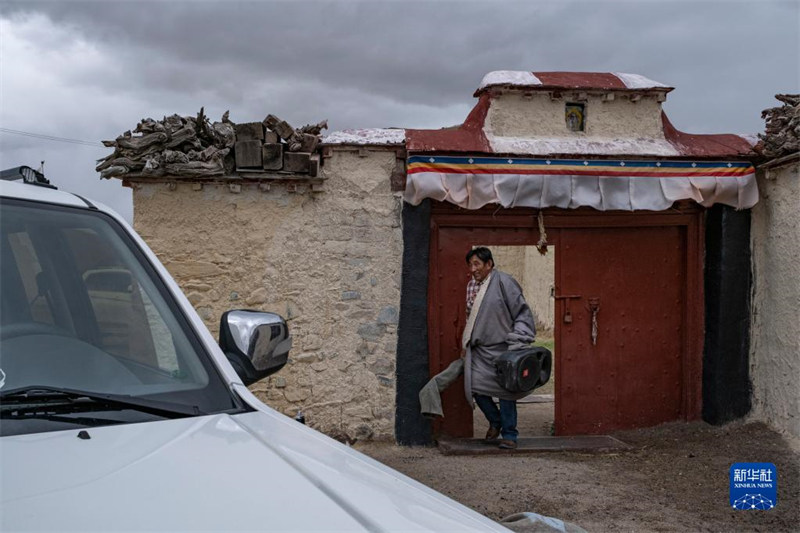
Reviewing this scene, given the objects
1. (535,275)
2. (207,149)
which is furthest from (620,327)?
(535,275)

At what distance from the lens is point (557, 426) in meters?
7.65

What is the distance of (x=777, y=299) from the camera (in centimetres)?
726

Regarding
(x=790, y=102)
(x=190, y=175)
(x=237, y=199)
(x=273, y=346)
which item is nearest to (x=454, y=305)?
(x=237, y=199)

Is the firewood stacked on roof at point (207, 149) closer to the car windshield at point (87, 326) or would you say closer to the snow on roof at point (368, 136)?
the snow on roof at point (368, 136)

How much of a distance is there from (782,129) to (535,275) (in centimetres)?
1057

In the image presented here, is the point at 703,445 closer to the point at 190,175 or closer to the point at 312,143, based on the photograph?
the point at 312,143

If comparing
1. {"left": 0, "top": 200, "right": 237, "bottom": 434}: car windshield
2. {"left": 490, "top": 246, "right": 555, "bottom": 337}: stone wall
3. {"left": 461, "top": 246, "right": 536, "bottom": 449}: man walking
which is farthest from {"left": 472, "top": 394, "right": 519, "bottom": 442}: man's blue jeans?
{"left": 490, "top": 246, "right": 555, "bottom": 337}: stone wall

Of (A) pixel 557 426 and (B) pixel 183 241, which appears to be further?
(A) pixel 557 426

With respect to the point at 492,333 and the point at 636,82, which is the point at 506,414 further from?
the point at 636,82

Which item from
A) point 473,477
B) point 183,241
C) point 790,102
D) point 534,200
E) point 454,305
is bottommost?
point 473,477

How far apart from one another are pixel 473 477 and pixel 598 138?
3568 millimetres

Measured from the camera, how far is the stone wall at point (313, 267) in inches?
274

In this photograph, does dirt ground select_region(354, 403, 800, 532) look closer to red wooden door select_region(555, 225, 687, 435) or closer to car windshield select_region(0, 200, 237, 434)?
red wooden door select_region(555, 225, 687, 435)

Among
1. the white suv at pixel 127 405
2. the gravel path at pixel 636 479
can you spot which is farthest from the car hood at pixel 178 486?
the gravel path at pixel 636 479
